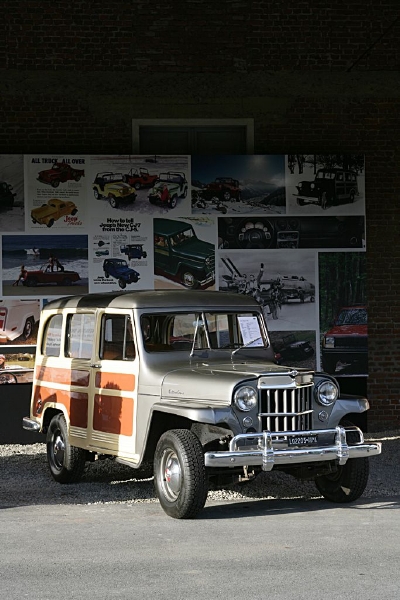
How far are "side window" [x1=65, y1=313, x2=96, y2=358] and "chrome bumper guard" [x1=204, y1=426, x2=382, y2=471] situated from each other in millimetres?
2407

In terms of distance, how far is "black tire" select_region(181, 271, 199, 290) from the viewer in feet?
45.7

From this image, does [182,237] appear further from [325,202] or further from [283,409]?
[283,409]

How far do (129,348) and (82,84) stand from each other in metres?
6.37

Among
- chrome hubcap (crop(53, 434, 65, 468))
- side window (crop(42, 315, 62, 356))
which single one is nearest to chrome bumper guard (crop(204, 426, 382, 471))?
chrome hubcap (crop(53, 434, 65, 468))

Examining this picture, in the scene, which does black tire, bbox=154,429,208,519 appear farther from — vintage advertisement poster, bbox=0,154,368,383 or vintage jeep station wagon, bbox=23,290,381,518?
vintage advertisement poster, bbox=0,154,368,383

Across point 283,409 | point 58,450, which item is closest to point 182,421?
point 283,409

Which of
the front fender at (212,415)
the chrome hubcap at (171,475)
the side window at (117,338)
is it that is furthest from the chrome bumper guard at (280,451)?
the side window at (117,338)

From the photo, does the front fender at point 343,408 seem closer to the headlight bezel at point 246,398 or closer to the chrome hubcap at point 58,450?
the headlight bezel at point 246,398

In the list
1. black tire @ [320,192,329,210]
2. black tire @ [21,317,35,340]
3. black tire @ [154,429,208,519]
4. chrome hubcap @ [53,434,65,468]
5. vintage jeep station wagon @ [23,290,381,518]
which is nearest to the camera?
black tire @ [154,429,208,519]

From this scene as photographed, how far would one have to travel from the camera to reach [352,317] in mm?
14102

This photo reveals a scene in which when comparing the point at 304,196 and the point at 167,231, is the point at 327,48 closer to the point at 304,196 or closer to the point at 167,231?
the point at 304,196

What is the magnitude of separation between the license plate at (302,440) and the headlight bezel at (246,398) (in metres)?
0.39

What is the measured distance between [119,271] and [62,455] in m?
4.28

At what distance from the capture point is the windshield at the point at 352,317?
14.1 m
